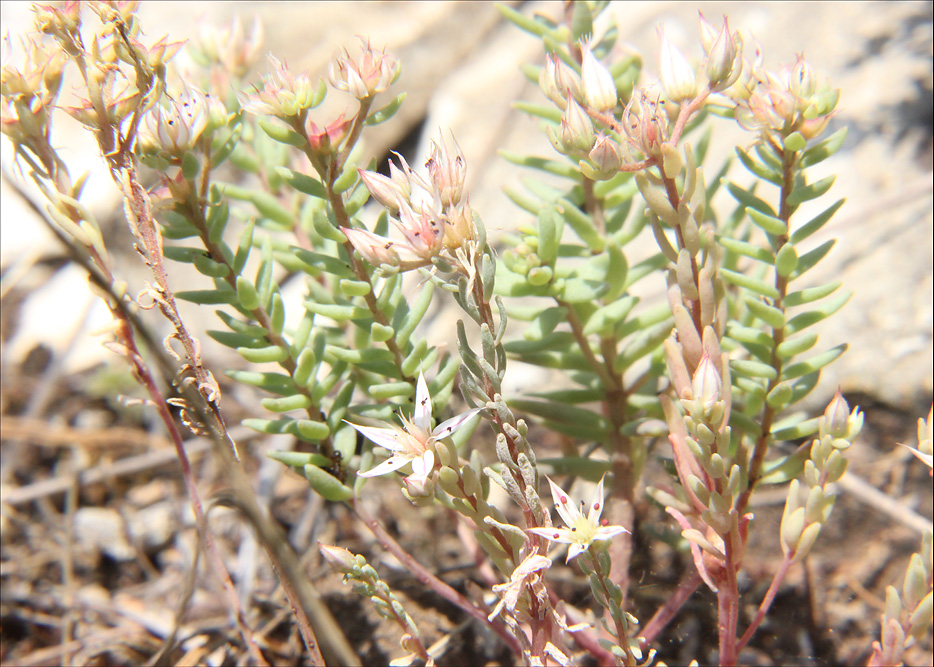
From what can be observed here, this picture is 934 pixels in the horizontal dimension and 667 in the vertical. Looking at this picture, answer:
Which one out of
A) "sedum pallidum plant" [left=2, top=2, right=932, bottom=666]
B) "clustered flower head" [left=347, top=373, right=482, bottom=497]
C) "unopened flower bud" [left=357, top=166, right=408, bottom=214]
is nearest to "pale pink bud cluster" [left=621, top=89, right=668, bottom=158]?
"sedum pallidum plant" [left=2, top=2, right=932, bottom=666]

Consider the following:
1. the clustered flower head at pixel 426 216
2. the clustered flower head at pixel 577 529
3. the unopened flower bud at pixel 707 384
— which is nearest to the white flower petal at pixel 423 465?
the clustered flower head at pixel 577 529

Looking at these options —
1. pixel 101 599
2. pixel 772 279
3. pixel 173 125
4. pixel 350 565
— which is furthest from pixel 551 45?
pixel 101 599

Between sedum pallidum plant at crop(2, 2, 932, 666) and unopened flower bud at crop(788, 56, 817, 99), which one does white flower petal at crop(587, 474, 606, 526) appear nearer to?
sedum pallidum plant at crop(2, 2, 932, 666)

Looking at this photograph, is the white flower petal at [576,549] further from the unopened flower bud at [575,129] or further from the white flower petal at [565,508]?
the unopened flower bud at [575,129]

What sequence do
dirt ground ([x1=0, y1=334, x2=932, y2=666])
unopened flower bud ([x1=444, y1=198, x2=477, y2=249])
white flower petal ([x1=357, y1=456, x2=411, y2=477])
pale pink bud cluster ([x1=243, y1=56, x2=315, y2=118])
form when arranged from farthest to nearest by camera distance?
1. dirt ground ([x1=0, y1=334, x2=932, y2=666])
2. pale pink bud cluster ([x1=243, y1=56, x2=315, y2=118])
3. white flower petal ([x1=357, y1=456, x2=411, y2=477])
4. unopened flower bud ([x1=444, y1=198, x2=477, y2=249])

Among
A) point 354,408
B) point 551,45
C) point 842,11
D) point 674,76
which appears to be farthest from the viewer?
point 842,11

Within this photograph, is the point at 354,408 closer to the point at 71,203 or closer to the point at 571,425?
the point at 571,425

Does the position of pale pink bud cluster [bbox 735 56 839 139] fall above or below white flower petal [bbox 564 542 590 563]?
above
